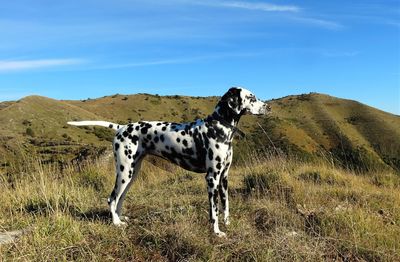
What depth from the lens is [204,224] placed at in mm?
6367

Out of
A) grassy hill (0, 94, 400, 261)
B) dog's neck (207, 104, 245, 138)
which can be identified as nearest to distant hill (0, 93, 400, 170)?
grassy hill (0, 94, 400, 261)

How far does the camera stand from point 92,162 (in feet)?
46.2

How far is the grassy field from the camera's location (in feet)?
17.4

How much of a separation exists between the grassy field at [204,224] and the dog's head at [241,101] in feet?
5.64

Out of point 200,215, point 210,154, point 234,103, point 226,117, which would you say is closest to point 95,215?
point 200,215

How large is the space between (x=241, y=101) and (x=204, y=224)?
1.94m

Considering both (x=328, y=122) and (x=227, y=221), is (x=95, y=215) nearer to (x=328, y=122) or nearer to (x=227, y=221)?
(x=227, y=221)

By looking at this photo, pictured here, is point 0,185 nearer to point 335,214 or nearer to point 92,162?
point 92,162

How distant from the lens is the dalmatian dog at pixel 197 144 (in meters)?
6.20

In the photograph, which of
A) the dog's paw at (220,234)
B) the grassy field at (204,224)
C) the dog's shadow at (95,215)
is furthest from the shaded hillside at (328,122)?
the dog's paw at (220,234)

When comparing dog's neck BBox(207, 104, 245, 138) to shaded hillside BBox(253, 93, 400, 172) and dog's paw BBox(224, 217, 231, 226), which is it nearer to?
dog's paw BBox(224, 217, 231, 226)

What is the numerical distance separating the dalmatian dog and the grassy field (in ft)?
1.69

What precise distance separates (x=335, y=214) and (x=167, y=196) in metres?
3.56

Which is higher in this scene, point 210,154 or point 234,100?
point 234,100
